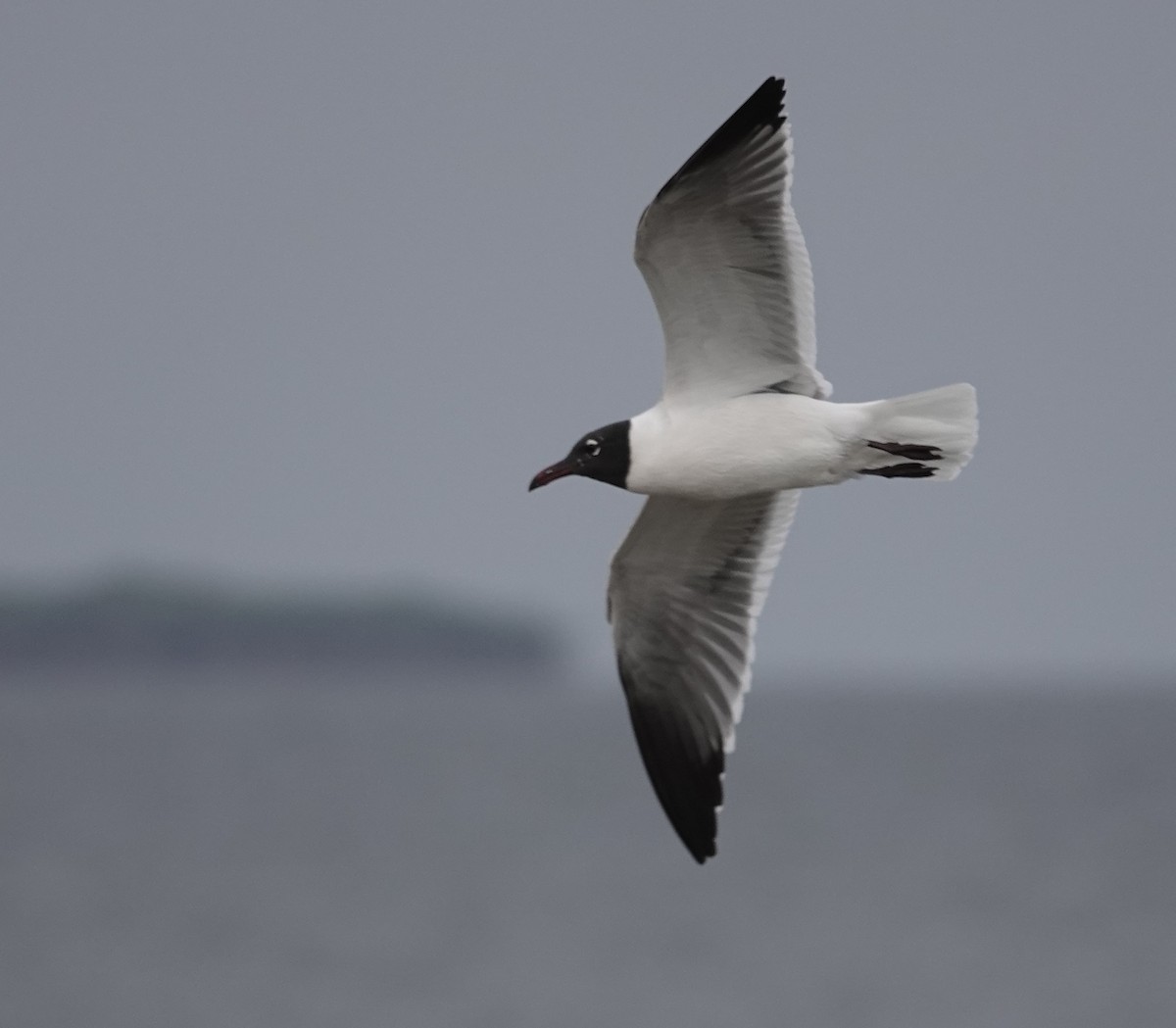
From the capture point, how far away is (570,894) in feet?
128

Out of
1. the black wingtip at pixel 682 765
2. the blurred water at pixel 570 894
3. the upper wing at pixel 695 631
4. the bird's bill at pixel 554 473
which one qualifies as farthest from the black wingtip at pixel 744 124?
the blurred water at pixel 570 894

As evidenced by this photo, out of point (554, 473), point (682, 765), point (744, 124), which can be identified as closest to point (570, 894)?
point (682, 765)

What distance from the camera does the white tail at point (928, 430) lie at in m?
9.15

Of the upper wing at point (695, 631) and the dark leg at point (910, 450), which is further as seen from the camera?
the upper wing at point (695, 631)

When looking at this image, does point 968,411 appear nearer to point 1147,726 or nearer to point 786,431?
point 786,431

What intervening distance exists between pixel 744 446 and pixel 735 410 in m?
0.16

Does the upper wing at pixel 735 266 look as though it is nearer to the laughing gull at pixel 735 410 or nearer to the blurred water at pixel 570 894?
the laughing gull at pixel 735 410

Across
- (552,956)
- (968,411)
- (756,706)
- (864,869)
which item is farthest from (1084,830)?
(756,706)

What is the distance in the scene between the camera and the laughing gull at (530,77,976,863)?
8844mm

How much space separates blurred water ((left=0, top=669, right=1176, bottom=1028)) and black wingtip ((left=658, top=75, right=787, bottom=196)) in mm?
19404

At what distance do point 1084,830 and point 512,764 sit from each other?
110 feet

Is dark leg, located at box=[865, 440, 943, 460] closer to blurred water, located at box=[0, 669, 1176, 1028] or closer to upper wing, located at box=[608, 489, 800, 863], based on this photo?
upper wing, located at box=[608, 489, 800, 863]

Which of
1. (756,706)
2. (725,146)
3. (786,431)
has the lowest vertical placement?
(756,706)

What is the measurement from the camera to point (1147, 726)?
358ft
